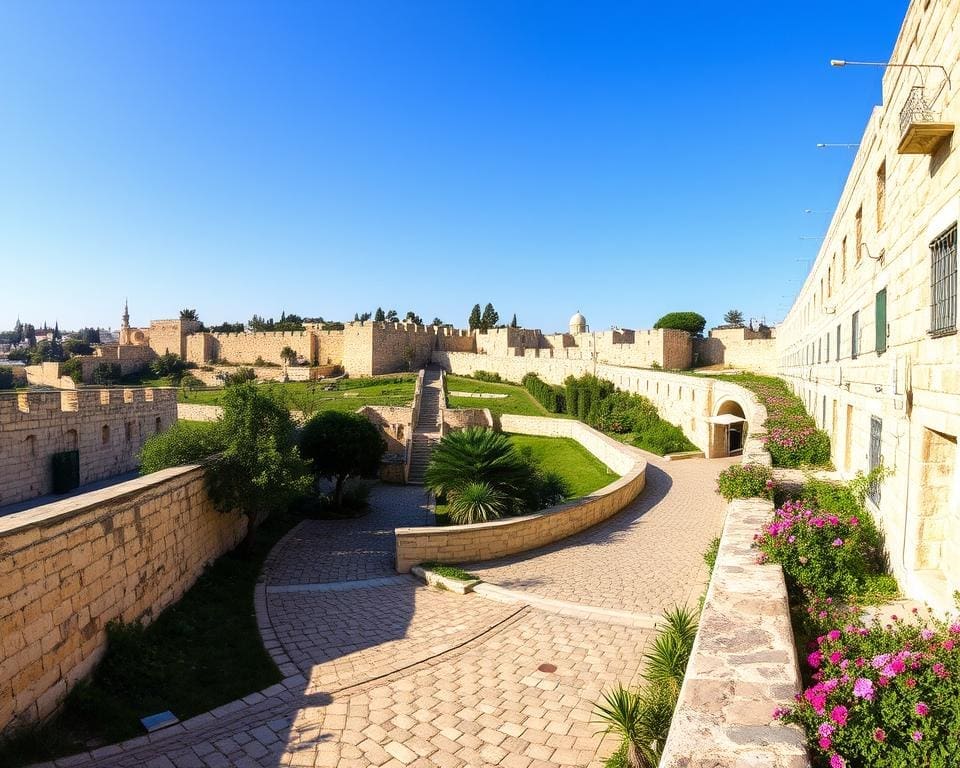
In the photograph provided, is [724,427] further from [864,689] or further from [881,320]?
[864,689]

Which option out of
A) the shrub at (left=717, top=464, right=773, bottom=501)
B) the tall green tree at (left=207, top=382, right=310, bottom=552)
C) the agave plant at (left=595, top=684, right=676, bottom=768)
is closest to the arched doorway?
the shrub at (left=717, top=464, right=773, bottom=501)

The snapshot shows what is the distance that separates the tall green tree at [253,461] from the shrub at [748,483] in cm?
779

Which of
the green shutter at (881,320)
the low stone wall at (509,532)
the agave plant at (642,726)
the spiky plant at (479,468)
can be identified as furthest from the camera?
the spiky plant at (479,468)

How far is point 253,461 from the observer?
1048 centimetres

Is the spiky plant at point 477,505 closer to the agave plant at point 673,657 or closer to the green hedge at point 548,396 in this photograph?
the agave plant at point 673,657

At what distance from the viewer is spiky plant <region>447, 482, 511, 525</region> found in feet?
40.9

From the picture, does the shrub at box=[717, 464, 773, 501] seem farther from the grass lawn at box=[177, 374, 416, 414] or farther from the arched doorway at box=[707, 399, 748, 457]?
the grass lawn at box=[177, 374, 416, 414]

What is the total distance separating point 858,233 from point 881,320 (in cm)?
381

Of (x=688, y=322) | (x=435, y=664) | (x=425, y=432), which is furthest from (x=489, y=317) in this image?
(x=435, y=664)

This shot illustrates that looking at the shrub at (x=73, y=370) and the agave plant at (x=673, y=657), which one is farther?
the shrub at (x=73, y=370)

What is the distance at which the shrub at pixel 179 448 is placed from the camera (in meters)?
10.1

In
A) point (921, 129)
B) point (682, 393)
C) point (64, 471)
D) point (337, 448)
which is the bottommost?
point (64, 471)

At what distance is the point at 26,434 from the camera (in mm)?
14688

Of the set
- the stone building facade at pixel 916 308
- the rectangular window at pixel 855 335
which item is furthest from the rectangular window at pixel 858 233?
the rectangular window at pixel 855 335
